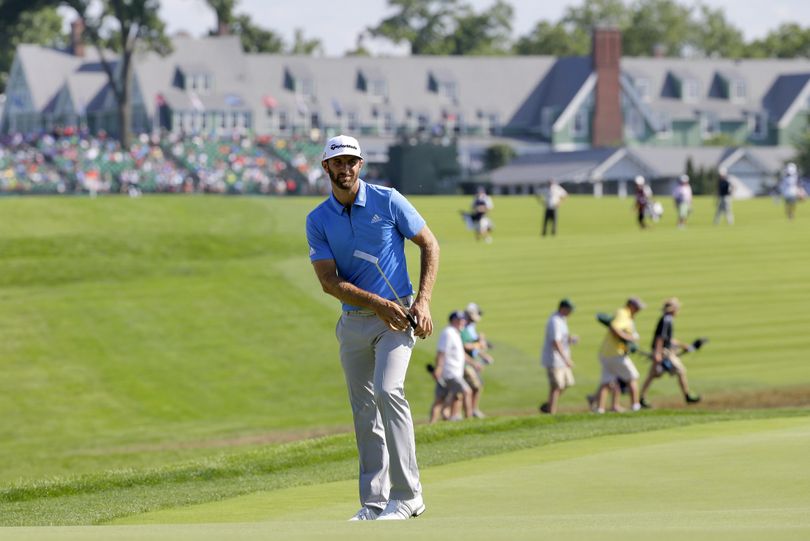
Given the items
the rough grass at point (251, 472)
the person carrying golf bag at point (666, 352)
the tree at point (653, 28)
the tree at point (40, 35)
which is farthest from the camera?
the tree at point (653, 28)

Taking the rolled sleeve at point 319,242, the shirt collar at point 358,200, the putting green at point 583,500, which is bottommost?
the putting green at point 583,500

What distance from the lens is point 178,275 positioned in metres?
42.9

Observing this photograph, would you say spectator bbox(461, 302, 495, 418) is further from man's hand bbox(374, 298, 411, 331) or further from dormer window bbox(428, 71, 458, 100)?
dormer window bbox(428, 71, 458, 100)

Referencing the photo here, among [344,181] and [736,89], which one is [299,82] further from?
[344,181]

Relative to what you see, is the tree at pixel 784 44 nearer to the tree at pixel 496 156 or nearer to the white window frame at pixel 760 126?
the white window frame at pixel 760 126

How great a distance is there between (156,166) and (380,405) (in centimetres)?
8312

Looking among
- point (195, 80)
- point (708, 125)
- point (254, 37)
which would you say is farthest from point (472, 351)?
point (254, 37)

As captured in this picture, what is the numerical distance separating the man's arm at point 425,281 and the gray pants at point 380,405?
120mm

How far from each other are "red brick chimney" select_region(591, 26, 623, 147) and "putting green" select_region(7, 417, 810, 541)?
342 ft

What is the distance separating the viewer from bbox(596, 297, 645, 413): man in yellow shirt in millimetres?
25031

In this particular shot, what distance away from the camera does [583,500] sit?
1002cm

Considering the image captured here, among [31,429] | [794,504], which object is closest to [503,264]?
[31,429]

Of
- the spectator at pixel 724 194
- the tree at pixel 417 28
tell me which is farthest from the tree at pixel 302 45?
the spectator at pixel 724 194

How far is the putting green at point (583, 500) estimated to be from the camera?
7.29 meters
